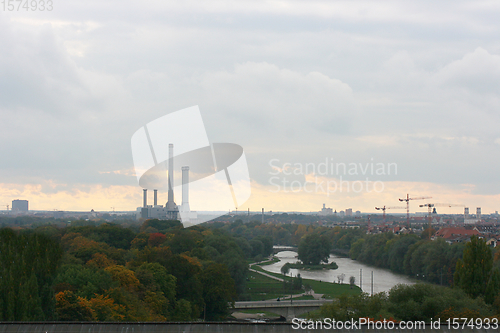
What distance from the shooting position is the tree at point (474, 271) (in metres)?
21.7

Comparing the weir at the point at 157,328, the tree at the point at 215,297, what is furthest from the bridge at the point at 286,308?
the weir at the point at 157,328

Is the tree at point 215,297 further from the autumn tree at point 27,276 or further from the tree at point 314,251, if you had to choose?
the tree at point 314,251

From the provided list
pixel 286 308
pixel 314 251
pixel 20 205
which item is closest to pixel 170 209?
pixel 314 251

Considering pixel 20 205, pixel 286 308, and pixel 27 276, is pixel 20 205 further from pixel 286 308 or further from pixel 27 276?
pixel 27 276

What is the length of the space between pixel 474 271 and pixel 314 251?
117ft

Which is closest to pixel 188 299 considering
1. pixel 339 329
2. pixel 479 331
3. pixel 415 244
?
pixel 339 329

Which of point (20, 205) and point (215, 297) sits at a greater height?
point (20, 205)

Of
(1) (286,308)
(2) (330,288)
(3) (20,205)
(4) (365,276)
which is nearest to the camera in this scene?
(1) (286,308)

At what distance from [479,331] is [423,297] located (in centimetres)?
586

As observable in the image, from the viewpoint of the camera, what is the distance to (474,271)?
72.0 ft

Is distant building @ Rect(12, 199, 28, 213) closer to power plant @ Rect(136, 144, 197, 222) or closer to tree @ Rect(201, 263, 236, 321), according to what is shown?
power plant @ Rect(136, 144, 197, 222)

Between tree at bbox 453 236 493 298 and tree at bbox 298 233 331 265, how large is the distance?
1376 inches

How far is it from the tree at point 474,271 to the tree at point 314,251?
35.0 m

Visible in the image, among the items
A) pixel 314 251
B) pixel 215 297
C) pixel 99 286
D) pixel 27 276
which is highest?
pixel 27 276
